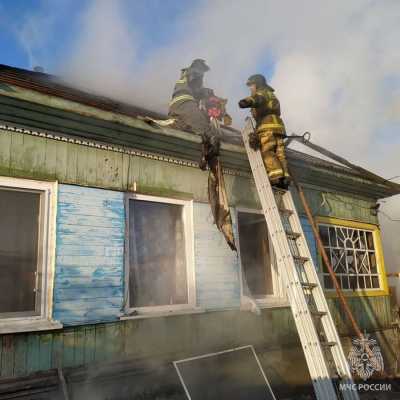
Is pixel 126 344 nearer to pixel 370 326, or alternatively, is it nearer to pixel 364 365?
pixel 364 365

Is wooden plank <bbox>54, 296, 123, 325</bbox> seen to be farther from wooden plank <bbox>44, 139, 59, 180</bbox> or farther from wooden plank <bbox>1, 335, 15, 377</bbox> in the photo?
wooden plank <bbox>44, 139, 59, 180</bbox>

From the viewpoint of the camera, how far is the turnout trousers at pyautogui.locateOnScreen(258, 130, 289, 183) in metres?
5.54

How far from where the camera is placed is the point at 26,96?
4.54 metres

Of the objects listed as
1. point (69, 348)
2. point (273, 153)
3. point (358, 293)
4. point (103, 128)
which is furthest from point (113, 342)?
point (358, 293)

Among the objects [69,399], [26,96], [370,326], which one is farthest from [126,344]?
[370,326]

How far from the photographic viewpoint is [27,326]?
426 centimetres

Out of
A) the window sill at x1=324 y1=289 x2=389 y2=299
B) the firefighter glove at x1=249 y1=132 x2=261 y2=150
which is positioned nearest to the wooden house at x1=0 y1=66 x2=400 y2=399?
the firefighter glove at x1=249 y1=132 x2=261 y2=150

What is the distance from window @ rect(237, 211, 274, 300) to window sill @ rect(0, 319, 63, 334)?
10.3ft

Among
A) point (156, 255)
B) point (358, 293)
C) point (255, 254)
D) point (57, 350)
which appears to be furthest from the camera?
point (358, 293)

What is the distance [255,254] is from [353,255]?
290cm

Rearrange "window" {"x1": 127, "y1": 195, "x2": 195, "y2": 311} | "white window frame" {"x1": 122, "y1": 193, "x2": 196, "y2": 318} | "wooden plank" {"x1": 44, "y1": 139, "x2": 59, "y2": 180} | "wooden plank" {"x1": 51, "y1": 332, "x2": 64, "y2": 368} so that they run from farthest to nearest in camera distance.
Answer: "window" {"x1": 127, "y1": 195, "x2": 195, "y2": 311} < "white window frame" {"x1": 122, "y1": 193, "x2": 196, "y2": 318} < "wooden plank" {"x1": 44, "y1": 139, "x2": 59, "y2": 180} < "wooden plank" {"x1": 51, "y1": 332, "x2": 64, "y2": 368}

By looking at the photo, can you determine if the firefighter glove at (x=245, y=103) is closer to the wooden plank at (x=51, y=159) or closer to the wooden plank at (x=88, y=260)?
the wooden plank at (x=51, y=159)

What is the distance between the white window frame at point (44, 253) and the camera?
4.29m

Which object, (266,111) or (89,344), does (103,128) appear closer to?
(266,111)
